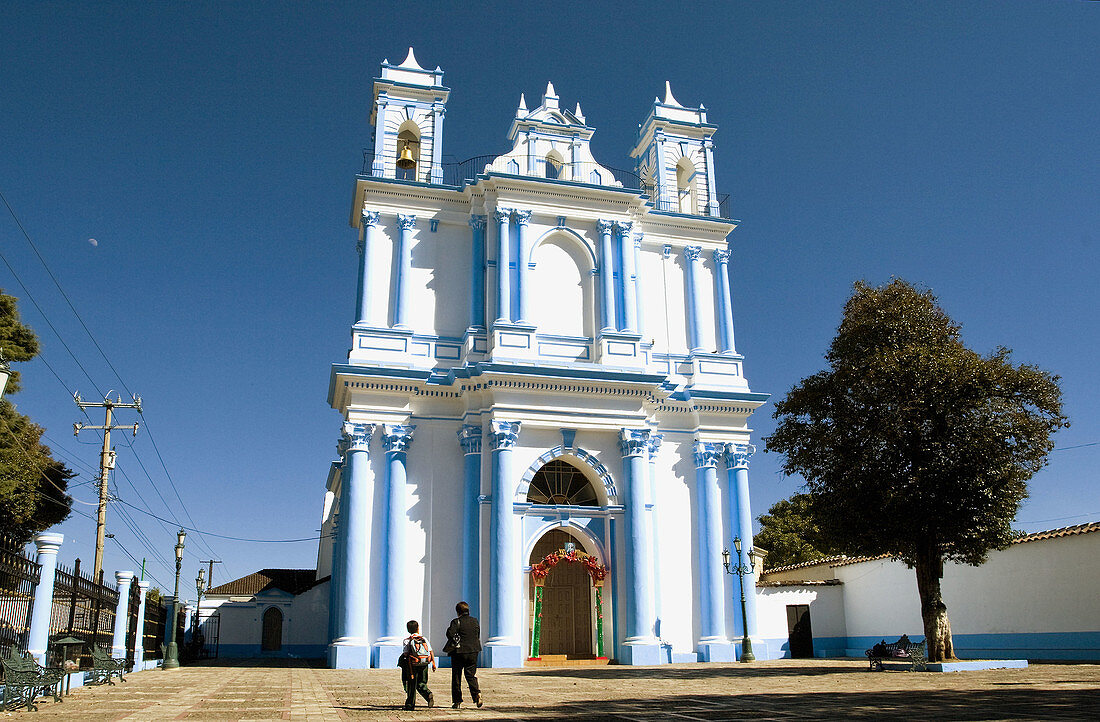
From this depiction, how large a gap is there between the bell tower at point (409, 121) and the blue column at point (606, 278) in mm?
5420

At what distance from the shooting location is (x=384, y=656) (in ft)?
71.6

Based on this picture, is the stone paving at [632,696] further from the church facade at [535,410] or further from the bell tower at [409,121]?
the bell tower at [409,121]

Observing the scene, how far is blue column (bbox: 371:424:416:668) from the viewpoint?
72.0ft

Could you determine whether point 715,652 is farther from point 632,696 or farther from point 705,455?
point 632,696

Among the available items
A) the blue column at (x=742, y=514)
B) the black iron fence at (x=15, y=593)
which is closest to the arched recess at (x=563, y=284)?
the blue column at (x=742, y=514)

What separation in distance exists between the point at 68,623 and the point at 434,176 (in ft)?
55.1

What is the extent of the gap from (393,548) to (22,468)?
38.9 ft

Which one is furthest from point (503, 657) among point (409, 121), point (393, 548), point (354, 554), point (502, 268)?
point (409, 121)

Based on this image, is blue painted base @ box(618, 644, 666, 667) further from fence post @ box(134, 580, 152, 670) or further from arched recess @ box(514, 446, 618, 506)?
fence post @ box(134, 580, 152, 670)

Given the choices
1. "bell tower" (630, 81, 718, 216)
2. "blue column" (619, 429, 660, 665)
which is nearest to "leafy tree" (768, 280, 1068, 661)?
"blue column" (619, 429, 660, 665)

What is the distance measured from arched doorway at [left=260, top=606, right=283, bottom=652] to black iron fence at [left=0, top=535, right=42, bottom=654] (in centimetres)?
2521

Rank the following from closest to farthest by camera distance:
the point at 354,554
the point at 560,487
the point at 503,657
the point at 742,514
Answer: the point at 503,657 → the point at 354,554 → the point at 560,487 → the point at 742,514

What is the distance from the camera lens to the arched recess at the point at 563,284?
26281 mm

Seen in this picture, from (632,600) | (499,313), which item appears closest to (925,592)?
(632,600)
